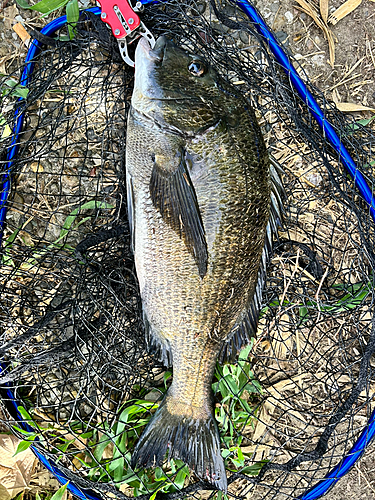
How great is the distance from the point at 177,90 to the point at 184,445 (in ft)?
5.45

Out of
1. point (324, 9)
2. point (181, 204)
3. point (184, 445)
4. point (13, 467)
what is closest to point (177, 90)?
point (181, 204)

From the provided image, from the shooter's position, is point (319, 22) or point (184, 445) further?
point (319, 22)

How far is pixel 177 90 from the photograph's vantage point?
73.0 inches

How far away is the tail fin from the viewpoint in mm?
2066

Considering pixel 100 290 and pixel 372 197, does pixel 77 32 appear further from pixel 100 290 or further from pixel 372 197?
pixel 372 197

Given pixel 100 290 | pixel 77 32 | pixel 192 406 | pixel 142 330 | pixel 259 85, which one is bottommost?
pixel 192 406

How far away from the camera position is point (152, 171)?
6.29 feet

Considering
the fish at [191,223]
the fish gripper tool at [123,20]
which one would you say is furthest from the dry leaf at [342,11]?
the fish gripper tool at [123,20]

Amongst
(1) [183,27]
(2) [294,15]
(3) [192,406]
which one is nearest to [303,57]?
(2) [294,15]

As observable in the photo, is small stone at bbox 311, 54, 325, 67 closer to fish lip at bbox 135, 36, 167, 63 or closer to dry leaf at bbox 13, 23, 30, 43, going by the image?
fish lip at bbox 135, 36, 167, 63

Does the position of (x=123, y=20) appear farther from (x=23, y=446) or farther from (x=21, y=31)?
(x=23, y=446)

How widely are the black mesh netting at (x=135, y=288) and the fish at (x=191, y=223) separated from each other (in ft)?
0.74

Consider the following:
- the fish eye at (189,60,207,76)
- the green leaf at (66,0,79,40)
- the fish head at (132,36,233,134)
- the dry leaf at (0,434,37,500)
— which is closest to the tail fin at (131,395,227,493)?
the dry leaf at (0,434,37,500)

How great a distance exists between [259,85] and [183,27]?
1.67 feet
